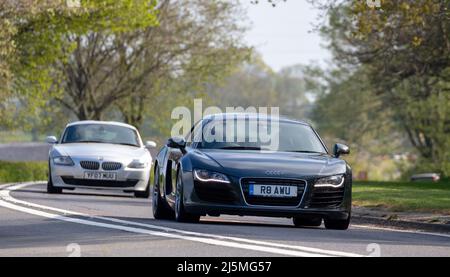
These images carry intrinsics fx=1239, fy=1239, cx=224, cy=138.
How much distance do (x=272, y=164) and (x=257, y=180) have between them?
293 millimetres

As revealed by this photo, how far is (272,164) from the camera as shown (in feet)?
48.6

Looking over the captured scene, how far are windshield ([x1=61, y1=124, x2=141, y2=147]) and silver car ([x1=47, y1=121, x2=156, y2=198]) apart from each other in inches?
1.3

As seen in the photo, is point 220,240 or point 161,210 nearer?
point 220,240

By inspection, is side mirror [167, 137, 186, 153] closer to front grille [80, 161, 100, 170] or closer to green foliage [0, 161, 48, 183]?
front grille [80, 161, 100, 170]

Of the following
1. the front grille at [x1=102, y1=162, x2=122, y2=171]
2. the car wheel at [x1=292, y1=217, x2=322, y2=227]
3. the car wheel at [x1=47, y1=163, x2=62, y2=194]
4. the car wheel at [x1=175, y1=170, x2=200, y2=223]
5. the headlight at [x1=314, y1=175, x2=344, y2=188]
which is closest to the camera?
the headlight at [x1=314, y1=175, x2=344, y2=188]

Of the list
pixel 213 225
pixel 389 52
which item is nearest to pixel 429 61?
pixel 389 52

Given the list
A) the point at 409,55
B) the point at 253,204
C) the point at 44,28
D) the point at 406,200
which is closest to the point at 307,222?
the point at 253,204

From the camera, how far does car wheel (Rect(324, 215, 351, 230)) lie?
15.3 m

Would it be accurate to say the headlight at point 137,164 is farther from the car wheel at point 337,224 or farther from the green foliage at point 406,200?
the car wheel at point 337,224

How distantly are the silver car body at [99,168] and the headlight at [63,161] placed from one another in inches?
2.0

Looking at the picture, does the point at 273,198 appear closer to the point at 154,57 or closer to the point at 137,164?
the point at 137,164

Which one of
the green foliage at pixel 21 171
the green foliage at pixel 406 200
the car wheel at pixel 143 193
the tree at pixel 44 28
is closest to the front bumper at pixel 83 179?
the car wheel at pixel 143 193

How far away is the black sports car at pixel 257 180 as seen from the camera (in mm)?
14695

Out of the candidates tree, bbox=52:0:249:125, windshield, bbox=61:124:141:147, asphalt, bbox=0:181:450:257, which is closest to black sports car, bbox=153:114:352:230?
asphalt, bbox=0:181:450:257
